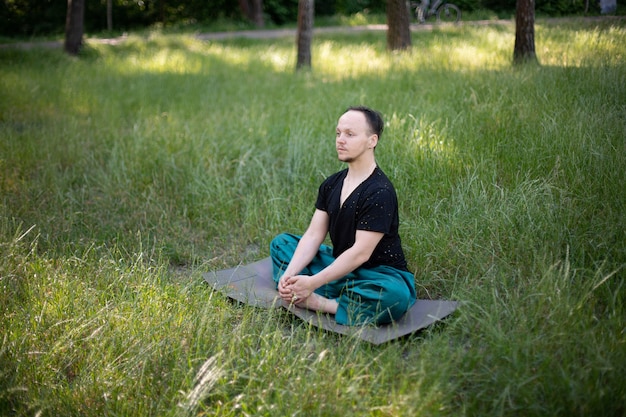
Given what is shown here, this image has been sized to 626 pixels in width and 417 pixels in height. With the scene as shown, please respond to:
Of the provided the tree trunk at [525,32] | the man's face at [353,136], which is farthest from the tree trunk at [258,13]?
the man's face at [353,136]

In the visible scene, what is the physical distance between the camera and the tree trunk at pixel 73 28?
15031mm

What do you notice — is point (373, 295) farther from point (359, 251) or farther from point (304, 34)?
point (304, 34)

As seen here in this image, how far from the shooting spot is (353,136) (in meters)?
3.75

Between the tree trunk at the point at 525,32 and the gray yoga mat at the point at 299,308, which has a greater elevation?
the tree trunk at the point at 525,32

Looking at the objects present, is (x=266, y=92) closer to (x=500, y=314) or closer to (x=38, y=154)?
(x=38, y=154)

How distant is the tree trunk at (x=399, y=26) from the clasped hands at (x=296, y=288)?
930cm

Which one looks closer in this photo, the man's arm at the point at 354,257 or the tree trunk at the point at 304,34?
the man's arm at the point at 354,257

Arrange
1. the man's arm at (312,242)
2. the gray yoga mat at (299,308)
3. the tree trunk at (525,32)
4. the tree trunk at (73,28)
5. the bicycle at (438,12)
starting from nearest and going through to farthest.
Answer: the gray yoga mat at (299,308) < the man's arm at (312,242) < the tree trunk at (525,32) < the tree trunk at (73,28) < the bicycle at (438,12)

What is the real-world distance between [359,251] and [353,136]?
0.74 m

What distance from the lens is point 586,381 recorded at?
2707mm

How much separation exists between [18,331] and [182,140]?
3.94 m

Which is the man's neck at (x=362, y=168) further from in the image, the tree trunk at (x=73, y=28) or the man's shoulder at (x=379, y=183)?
the tree trunk at (x=73, y=28)

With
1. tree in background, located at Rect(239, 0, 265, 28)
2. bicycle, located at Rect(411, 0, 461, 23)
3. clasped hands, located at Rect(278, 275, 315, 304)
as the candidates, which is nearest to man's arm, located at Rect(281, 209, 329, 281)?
clasped hands, located at Rect(278, 275, 315, 304)

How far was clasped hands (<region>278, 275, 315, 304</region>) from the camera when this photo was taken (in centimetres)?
375
